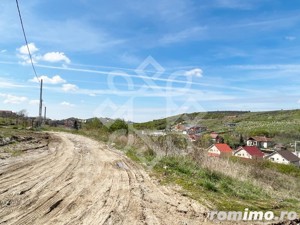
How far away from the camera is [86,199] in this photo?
7594mm

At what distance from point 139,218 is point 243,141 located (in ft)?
285

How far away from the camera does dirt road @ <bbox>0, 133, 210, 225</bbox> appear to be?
623 cm

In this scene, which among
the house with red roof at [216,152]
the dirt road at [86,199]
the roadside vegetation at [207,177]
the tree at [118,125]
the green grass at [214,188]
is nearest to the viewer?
the dirt road at [86,199]

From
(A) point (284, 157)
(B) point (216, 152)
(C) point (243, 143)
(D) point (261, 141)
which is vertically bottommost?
(A) point (284, 157)

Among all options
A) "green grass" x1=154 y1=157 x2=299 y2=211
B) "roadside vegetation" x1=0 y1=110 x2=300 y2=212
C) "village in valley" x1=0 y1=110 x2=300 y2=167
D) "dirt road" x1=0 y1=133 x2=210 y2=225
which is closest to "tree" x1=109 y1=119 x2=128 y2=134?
"roadside vegetation" x1=0 y1=110 x2=300 y2=212

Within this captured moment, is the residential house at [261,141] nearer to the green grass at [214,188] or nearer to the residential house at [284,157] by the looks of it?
the residential house at [284,157]

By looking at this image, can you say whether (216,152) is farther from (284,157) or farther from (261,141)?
(261,141)

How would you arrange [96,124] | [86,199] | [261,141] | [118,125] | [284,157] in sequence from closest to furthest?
[86,199]
[118,125]
[96,124]
[284,157]
[261,141]

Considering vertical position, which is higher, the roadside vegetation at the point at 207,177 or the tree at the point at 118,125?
the tree at the point at 118,125

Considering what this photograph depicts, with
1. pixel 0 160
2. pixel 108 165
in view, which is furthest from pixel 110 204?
pixel 0 160

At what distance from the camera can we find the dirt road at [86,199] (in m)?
6.23

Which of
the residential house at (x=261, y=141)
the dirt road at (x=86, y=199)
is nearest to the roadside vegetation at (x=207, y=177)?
the dirt road at (x=86, y=199)

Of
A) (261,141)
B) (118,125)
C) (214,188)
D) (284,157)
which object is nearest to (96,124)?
(118,125)

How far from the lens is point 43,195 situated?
7719 mm
